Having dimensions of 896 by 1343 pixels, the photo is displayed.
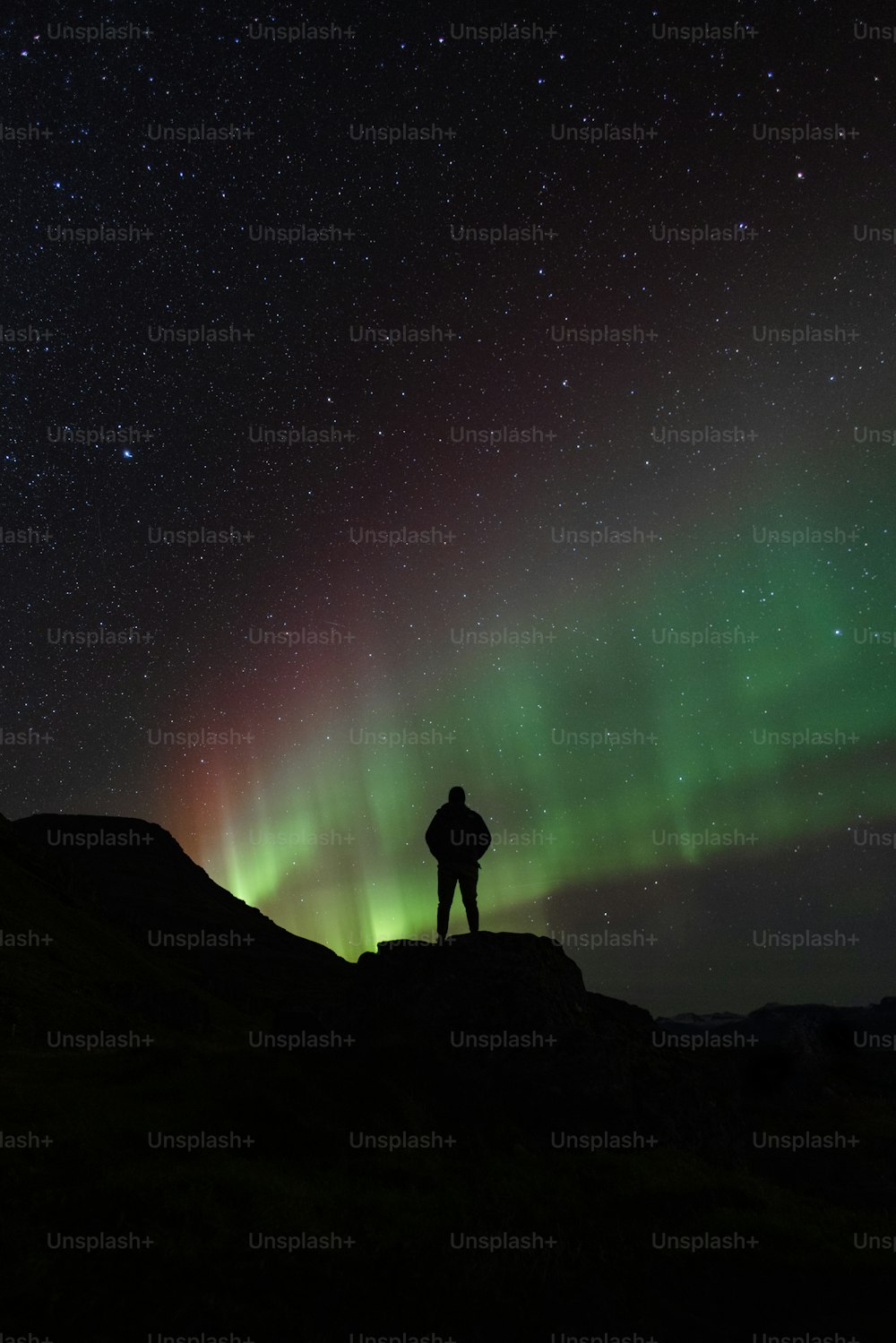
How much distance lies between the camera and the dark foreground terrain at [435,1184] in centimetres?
916

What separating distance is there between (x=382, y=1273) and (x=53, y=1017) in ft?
88.3

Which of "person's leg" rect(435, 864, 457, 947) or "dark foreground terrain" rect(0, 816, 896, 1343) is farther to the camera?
"person's leg" rect(435, 864, 457, 947)

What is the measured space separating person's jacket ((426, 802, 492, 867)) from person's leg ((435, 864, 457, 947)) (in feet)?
0.72

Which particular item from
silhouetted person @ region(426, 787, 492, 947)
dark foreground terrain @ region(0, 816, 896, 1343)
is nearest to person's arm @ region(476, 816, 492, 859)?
silhouetted person @ region(426, 787, 492, 947)

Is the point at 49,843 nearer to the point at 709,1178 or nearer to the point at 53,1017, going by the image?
the point at 53,1017

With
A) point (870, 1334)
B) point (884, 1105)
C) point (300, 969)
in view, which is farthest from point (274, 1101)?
point (300, 969)

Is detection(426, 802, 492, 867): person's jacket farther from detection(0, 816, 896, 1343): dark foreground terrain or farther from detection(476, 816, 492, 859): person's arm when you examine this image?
detection(0, 816, 896, 1343): dark foreground terrain

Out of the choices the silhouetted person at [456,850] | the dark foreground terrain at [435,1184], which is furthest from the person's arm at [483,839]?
the dark foreground terrain at [435,1184]

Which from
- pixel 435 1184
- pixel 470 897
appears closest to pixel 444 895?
pixel 470 897

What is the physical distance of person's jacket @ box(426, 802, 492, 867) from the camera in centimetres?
1880

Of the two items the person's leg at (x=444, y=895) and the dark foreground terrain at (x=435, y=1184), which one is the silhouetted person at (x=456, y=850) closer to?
Result: the person's leg at (x=444, y=895)

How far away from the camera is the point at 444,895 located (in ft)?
61.9

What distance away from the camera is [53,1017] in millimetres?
31891

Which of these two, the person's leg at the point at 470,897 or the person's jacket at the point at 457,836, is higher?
the person's jacket at the point at 457,836
